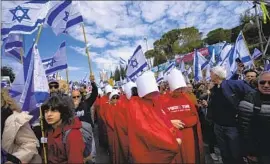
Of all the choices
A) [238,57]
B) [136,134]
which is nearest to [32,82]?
[136,134]

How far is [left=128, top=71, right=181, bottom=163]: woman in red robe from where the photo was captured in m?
3.48

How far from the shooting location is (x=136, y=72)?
7922 mm

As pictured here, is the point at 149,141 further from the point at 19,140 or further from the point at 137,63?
the point at 137,63

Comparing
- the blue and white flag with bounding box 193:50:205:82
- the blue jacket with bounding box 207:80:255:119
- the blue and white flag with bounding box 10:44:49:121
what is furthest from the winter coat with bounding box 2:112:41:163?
the blue and white flag with bounding box 193:50:205:82

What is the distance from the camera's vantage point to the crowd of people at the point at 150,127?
9.85 feet

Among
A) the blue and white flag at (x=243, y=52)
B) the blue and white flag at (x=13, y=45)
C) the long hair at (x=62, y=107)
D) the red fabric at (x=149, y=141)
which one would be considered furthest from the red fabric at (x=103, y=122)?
the blue and white flag at (x=243, y=52)

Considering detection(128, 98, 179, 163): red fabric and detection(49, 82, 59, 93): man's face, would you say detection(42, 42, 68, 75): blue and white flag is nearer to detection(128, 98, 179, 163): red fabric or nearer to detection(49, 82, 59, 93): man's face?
detection(49, 82, 59, 93): man's face

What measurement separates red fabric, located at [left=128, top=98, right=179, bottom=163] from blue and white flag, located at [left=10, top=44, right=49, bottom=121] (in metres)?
1.18

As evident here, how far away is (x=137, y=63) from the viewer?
791 cm

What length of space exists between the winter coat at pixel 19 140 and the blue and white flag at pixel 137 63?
200 inches

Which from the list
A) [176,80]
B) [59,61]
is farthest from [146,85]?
[59,61]

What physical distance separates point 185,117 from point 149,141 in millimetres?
1320

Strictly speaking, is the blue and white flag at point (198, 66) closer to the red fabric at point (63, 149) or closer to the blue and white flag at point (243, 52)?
the blue and white flag at point (243, 52)

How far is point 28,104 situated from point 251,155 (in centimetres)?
294
